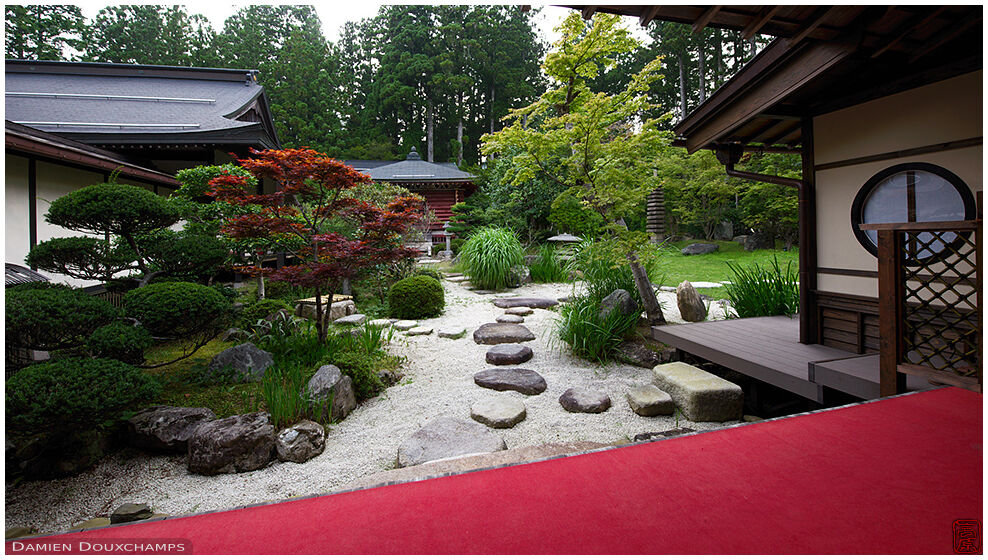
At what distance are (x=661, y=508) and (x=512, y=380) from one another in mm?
2566

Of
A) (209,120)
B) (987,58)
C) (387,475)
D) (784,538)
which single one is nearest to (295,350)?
(387,475)

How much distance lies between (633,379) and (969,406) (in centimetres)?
224

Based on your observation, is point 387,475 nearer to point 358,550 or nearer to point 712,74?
point 358,550

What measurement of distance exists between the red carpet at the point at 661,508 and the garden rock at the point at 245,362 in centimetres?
244

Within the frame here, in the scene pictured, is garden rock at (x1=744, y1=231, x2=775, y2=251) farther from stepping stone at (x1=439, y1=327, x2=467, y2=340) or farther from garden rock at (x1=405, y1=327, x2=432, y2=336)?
garden rock at (x1=405, y1=327, x2=432, y2=336)

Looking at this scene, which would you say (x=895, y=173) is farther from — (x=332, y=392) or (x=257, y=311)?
(x=257, y=311)

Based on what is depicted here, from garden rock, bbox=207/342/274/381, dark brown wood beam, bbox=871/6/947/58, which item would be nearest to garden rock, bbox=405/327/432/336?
garden rock, bbox=207/342/274/381

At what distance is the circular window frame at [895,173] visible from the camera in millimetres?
2508

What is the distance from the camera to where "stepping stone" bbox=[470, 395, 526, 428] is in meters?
3.04

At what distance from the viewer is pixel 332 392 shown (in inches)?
123

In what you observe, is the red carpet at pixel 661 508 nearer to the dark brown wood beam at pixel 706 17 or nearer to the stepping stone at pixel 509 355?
the dark brown wood beam at pixel 706 17

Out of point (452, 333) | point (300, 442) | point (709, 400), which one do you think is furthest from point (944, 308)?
point (452, 333)

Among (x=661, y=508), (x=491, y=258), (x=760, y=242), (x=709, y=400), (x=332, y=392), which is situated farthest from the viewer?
(x=760, y=242)

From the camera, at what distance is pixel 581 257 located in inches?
254
